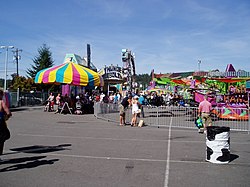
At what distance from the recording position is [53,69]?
20109mm

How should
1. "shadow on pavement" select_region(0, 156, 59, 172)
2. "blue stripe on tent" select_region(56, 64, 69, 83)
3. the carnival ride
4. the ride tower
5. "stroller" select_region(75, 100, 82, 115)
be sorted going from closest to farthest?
"shadow on pavement" select_region(0, 156, 59, 172) < the carnival ride < "blue stripe on tent" select_region(56, 64, 69, 83) < "stroller" select_region(75, 100, 82, 115) < the ride tower

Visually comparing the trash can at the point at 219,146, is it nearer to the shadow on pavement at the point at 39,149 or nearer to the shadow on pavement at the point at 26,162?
the shadow on pavement at the point at 26,162

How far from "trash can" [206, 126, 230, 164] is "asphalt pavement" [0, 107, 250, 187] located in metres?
0.19

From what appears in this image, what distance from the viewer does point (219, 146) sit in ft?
22.5

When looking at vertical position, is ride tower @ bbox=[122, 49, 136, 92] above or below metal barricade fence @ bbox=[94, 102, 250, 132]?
above

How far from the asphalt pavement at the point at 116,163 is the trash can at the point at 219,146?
186 mm

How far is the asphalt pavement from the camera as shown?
5.33 meters

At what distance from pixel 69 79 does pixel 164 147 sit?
1193 centimetres

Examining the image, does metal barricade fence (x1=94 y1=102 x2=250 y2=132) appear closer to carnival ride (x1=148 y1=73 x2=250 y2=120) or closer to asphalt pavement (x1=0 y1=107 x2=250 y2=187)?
carnival ride (x1=148 y1=73 x2=250 y2=120)

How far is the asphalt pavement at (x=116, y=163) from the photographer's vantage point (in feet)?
17.5

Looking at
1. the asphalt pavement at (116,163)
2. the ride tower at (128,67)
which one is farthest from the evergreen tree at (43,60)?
the asphalt pavement at (116,163)

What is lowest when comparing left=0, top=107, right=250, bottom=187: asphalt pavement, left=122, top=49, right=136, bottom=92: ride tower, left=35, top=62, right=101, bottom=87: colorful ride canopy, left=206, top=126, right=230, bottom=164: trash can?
left=0, top=107, right=250, bottom=187: asphalt pavement

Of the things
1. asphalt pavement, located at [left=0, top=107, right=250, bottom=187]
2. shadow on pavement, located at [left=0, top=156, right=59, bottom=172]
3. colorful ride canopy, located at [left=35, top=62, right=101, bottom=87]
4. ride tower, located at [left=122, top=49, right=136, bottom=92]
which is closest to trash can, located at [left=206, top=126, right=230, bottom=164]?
asphalt pavement, located at [left=0, top=107, right=250, bottom=187]

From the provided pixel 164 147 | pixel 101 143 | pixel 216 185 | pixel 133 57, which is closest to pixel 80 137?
pixel 101 143
